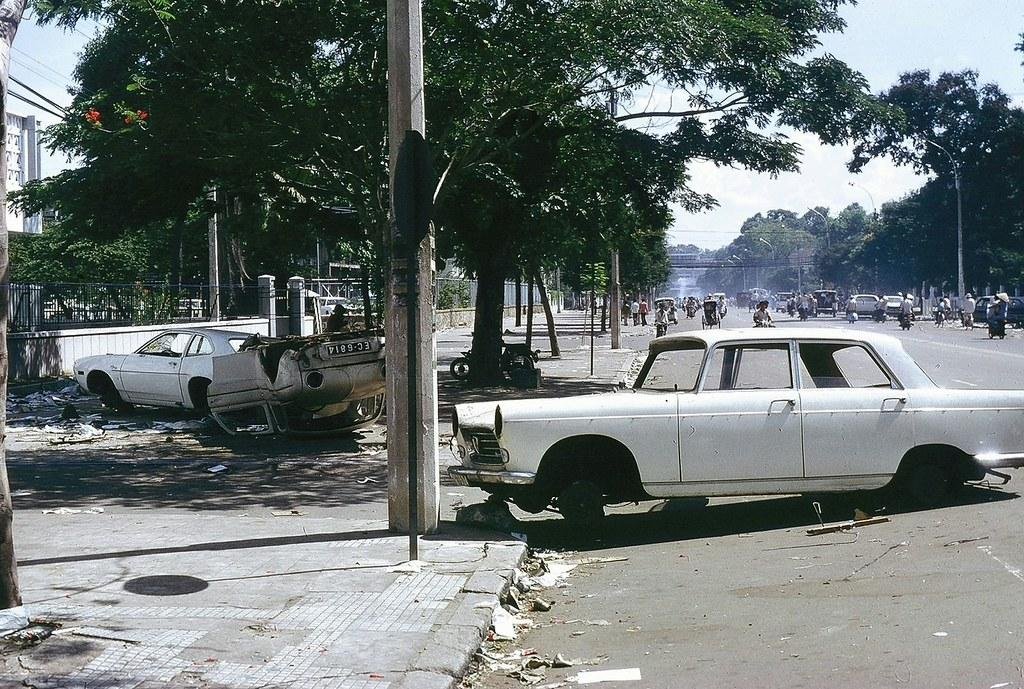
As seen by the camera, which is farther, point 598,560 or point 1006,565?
point 598,560

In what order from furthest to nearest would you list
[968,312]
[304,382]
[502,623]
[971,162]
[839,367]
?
1. [971,162]
2. [968,312]
3. [304,382]
4. [839,367]
5. [502,623]

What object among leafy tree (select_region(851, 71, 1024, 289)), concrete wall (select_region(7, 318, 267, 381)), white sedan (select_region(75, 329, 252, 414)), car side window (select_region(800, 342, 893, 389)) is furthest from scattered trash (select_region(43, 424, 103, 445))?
leafy tree (select_region(851, 71, 1024, 289))

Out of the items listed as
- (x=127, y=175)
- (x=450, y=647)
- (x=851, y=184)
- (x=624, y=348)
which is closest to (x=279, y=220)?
(x=127, y=175)

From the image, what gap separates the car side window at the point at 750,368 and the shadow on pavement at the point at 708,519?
3.65 ft

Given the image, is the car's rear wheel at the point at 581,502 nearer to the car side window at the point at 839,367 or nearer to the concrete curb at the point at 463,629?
the concrete curb at the point at 463,629

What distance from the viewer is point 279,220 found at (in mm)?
22641

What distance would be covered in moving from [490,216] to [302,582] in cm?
1608

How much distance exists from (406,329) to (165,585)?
251 centimetres

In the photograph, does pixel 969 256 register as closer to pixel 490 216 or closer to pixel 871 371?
pixel 490 216

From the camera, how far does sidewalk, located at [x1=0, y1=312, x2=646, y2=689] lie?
565cm

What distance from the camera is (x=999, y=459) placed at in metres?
9.57

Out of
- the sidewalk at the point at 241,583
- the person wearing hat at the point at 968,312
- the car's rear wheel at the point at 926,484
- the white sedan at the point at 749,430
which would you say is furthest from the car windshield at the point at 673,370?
the person wearing hat at the point at 968,312

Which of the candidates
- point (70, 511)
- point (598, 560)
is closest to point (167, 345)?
point (70, 511)

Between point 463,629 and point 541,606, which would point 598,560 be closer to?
point 541,606
